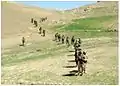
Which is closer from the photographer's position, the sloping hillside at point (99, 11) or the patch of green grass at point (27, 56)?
the patch of green grass at point (27, 56)

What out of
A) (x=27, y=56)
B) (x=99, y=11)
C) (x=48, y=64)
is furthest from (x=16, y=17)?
(x=48, y=64)

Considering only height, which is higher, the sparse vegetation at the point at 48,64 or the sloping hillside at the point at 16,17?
the sloping hillside at the point at 16,17

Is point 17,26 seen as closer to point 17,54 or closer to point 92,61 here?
point 17,54

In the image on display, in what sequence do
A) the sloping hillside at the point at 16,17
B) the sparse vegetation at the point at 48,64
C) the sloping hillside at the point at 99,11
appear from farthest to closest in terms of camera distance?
the sloping hillside at the point at 99,11 < the sloping hillside at the point at 16,17 < the sparse vegetation at the point at 48,64

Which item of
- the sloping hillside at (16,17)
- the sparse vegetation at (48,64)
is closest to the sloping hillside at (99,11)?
the sloping hillside at (16,17)

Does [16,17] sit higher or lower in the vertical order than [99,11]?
lower

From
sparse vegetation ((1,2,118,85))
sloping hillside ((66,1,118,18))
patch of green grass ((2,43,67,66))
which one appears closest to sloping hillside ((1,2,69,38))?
sloping hillside ((66,1,118,18))

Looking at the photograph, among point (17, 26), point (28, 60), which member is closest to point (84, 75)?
point (28, 60)

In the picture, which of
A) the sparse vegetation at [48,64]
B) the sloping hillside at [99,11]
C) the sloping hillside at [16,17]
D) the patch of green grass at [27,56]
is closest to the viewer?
the sparse vegetation at [48,64]

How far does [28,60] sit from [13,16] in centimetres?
5381

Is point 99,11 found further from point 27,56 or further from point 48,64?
point 48,64

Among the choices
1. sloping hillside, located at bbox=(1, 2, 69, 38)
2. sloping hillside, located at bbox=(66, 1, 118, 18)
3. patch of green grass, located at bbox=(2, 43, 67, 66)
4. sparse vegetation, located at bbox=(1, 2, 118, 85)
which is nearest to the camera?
sparse vegetation, located at bbox=(1, 2, 118, 85)

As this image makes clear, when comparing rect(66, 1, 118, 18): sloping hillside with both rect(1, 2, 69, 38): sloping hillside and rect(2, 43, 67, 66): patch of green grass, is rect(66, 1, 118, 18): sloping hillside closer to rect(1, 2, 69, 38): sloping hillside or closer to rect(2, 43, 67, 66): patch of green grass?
rect(1, 2, 69, 38): sloping hillside

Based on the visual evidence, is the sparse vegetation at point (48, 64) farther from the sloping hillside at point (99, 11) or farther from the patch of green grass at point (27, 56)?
the sloping hillside at point (99, 11)
